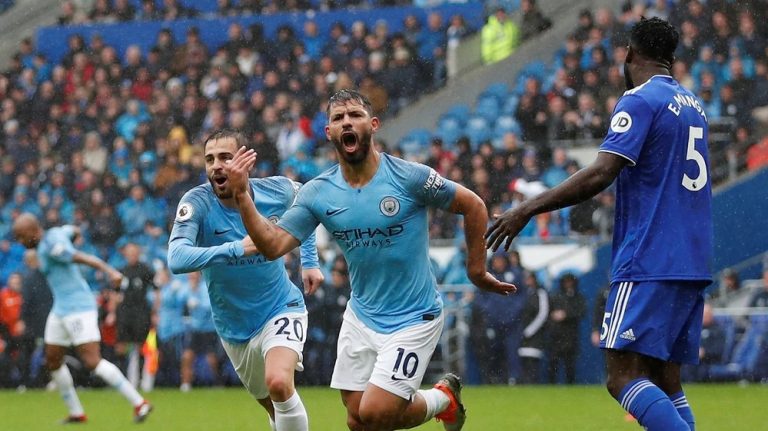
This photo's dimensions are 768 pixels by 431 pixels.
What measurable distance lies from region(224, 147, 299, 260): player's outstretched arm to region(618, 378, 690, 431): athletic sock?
2.12 m

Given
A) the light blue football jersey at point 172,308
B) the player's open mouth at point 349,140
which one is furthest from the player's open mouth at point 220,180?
the light blue football jersey at point 172,308

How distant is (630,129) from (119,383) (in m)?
8.73

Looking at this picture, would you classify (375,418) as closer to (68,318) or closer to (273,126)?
(68,318)

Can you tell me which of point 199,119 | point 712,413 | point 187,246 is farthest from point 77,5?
point 187,246

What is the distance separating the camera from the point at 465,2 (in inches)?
1009

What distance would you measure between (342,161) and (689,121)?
2.11 m

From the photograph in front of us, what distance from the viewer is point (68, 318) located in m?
14.5

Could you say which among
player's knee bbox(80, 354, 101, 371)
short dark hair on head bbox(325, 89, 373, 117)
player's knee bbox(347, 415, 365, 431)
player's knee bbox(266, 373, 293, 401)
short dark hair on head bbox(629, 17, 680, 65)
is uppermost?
short dark hair on head bbox(629, 17, 680, 65)

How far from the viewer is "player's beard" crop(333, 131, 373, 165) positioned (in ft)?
25.9

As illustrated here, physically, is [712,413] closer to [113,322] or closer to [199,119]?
[113,322]

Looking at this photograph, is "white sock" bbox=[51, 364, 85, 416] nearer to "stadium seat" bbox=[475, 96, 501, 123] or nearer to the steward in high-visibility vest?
"stadium seat" bbox=[475, 96, 501, 123]

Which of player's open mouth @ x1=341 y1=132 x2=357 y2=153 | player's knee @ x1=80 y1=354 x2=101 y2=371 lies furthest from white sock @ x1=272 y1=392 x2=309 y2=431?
player's knee @ x1=80 y1=354 x2=101 y2=371

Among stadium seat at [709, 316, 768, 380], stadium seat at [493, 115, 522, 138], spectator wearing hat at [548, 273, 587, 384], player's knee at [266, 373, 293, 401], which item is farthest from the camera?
stadium seat at [493, 115, 522, 138]

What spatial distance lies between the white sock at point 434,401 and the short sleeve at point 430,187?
1305 millimetres
